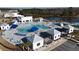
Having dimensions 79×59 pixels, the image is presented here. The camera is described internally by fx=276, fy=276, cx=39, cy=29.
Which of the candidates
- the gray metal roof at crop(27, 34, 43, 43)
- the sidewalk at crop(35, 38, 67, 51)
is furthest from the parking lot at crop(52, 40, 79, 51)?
the gray metal roof at crop(27, 34, 43, 43)

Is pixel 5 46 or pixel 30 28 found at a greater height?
pixel 30 28

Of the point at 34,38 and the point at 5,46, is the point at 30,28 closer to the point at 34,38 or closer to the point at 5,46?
the point at 34,38

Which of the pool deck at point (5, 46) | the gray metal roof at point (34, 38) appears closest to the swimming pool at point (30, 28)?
the gray metal roof at point (34, 38)

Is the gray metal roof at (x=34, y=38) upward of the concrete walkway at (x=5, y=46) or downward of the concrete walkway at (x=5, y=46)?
upward

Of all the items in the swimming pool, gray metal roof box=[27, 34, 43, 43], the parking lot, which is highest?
the swimming pool

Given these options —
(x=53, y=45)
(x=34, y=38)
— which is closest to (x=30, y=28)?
(x=34, y=38)

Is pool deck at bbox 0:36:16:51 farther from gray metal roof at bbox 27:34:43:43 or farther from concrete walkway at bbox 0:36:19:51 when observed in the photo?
gray metal roof at bbox 27:34:43:43

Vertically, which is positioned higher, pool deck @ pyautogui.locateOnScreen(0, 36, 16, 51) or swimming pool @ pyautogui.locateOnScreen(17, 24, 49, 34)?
swimming pool @ pyautogui.locateOnScreen(17, 24, 49, 34)

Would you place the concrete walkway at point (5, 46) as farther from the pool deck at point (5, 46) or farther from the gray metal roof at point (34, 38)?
Answer: the gray metal roof at point (34, 38)

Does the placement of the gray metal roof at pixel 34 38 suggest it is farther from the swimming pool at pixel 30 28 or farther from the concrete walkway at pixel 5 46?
the concrete walkway at pixel 5 46

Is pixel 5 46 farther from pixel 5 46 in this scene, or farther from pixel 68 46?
pixel 68 46

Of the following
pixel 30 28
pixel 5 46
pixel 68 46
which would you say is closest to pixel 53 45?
pixel 68 46

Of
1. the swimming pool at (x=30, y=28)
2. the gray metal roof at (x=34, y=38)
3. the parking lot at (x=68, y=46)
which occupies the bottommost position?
the parking lot at (x=68, y=46)
